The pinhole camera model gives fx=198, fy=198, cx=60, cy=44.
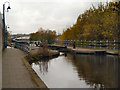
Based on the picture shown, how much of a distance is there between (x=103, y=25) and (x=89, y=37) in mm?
3614

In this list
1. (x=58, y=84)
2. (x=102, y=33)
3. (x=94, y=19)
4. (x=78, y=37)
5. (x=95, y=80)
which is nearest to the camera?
(x=58, y=84)

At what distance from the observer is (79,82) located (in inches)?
335

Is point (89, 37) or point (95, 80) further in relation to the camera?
point (89, 37)

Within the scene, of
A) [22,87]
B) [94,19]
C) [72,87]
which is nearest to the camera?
[22,87]

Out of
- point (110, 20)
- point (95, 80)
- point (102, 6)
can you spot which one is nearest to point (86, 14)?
point (102, 6)

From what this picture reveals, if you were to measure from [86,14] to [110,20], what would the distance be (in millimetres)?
9198

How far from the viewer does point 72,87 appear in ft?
25.3

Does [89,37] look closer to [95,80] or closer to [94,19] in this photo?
[94,19]

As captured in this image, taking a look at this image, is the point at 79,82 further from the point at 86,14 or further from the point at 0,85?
the point at 86,14

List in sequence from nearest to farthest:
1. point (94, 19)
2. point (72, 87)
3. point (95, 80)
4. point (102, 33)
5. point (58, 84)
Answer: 1. point (72, 87)
2. point (58, 84)
3. point (95, 80)
4. point (102, 33)
5. point (94, 19)

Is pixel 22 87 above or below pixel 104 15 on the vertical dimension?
below

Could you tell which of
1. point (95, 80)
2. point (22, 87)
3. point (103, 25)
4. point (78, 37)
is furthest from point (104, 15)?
point (22, 87)

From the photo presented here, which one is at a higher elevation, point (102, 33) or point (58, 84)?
point (102, 33)

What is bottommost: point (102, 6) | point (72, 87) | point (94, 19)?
point (72, 87)
